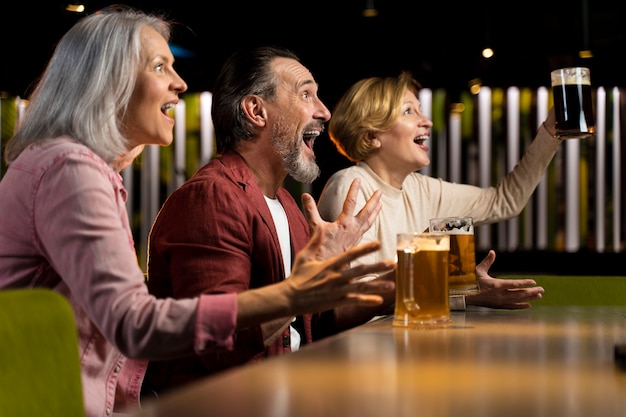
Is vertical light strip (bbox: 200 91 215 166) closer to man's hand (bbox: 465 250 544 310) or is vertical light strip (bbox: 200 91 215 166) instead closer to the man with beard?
the man with beard

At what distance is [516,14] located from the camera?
21.4ft

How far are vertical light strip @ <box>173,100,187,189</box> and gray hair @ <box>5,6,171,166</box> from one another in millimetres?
5173

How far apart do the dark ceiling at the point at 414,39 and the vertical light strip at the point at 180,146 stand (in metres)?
0.65

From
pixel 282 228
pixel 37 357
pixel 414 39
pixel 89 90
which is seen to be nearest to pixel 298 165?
pixel 282 228

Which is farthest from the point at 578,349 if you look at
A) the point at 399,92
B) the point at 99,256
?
the point at 399,92

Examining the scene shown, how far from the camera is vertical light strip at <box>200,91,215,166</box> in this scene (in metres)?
6.95

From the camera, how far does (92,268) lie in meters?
1.42

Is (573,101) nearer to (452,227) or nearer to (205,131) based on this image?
(452,227)

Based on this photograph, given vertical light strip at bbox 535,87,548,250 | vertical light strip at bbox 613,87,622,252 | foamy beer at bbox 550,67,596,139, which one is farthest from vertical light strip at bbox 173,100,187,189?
foamy beer at bbox 550,67,596,139

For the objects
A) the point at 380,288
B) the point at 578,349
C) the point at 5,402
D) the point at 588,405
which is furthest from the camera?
the point at 380,288

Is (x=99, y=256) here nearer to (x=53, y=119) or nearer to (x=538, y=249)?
(x=53, y=119)

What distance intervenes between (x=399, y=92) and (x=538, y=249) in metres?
3.44

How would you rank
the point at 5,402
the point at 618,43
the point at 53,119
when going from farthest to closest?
the point at 618,43
the point at 53,119
the point at 5,402

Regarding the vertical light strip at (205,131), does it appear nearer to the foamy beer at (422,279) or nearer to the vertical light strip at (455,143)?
the vertical light strip at (455,143)
